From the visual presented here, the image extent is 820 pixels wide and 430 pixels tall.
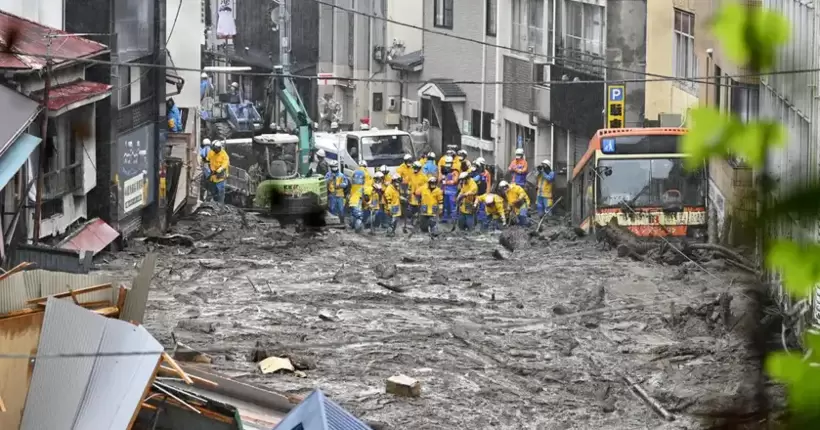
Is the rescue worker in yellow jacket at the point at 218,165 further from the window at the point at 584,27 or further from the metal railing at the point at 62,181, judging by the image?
the window at the point at 584,27

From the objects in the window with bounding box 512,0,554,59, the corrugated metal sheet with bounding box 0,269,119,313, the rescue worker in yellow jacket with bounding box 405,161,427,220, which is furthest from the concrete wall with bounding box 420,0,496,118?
the corrugated metal sheet with bounding box 0,269,119,313

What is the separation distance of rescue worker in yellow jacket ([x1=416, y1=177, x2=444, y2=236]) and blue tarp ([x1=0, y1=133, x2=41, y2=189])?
38.5ft

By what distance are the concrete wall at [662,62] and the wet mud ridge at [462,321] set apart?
16.3 feet

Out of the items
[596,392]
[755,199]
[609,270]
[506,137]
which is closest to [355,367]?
[596,392]

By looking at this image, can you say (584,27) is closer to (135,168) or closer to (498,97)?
(498,97)

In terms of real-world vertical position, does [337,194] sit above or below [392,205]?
above

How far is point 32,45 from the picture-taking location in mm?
18047

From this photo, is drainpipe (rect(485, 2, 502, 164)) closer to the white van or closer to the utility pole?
the white van

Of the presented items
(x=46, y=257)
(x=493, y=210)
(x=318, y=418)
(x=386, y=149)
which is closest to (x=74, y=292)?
(x=318, y=418)

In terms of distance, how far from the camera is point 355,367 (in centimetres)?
1446

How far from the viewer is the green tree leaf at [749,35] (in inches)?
43.7

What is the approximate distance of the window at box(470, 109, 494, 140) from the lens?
40.2 metres

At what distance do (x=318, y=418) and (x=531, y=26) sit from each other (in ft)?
102

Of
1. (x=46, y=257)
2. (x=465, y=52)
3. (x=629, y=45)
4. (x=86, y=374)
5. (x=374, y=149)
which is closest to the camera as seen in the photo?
(x=86, y=374)
